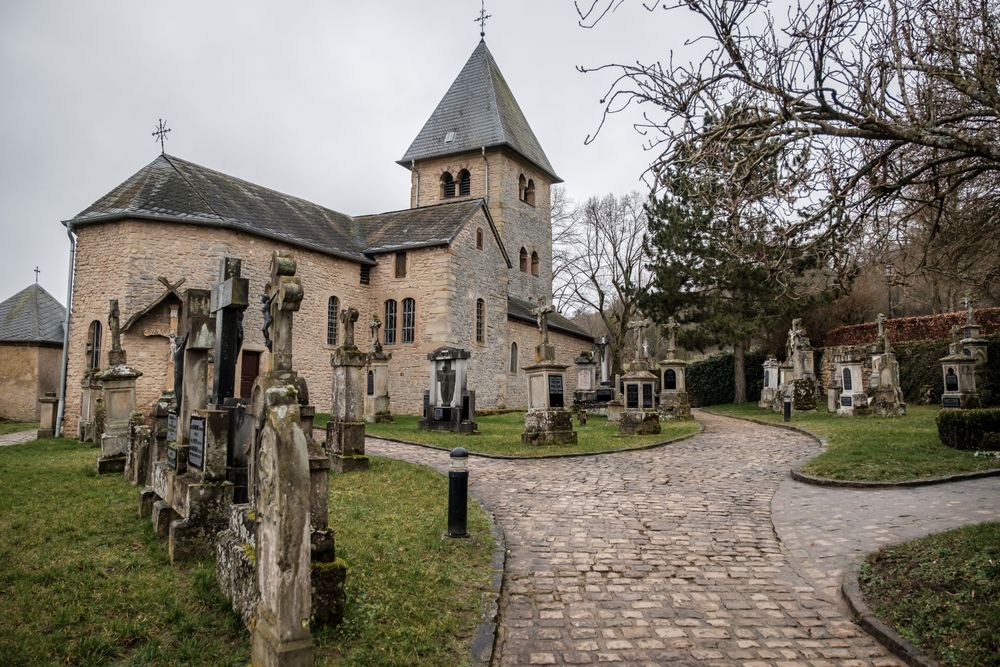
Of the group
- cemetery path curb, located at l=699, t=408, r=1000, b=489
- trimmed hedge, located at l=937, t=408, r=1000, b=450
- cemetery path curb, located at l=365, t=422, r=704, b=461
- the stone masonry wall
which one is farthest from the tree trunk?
the stone masonry wall

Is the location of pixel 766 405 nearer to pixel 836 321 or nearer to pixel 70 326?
pixel 836 321

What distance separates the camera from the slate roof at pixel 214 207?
20047mm

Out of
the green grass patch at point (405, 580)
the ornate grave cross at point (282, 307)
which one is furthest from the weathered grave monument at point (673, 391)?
the ornate grave cross at point (282, 307)

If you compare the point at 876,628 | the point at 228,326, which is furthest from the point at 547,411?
the point at 876,628

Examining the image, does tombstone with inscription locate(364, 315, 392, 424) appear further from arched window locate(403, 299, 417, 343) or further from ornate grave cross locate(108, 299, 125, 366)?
ornate grave cross locate(108, 299, 125, 366)

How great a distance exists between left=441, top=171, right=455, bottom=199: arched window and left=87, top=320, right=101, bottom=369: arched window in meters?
19.3

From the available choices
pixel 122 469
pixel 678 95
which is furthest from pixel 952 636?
pixel 122 469

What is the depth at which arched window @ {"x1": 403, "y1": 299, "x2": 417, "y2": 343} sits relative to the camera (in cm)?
2534

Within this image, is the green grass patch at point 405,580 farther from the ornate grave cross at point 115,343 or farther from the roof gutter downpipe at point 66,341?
A: the roof gutter downpipe at point 66,341

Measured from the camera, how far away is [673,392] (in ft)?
72.4

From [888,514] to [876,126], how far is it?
4890 millimetres

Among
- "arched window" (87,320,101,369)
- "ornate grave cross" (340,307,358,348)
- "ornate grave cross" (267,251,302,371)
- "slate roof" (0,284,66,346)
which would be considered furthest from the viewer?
"slate roof" (0,284,66,346)

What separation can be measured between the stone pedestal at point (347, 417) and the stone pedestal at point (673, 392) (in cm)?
1323

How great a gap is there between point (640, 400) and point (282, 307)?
14303 mm
